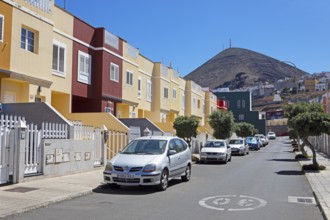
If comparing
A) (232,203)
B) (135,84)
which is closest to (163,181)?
(232,203)

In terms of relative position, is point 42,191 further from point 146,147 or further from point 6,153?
point 146,147

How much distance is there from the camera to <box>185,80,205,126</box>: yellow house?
1966 inches

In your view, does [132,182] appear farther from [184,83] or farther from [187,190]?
[184,83]

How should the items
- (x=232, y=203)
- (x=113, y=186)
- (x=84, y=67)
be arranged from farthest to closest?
1. (x=84, y=67)
2. (x=113, y=186)
3. (x=232, y=203)

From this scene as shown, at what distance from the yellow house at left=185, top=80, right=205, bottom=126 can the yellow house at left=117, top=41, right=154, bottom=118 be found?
1374 centimetres

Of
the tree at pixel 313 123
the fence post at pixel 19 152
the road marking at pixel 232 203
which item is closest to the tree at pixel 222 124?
the tree at pixel 313 123

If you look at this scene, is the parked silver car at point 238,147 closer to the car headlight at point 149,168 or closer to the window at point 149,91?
the window at point 149,91

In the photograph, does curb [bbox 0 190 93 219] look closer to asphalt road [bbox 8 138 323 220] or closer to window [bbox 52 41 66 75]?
asphalt road [bbox 8 138 323 220]

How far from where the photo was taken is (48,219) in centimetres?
834

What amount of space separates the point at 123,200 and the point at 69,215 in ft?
7.34

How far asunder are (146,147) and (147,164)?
153 cm

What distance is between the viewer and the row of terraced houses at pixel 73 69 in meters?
18.1

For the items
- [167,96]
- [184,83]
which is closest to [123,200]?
[167,96]

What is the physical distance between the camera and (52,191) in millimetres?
11594
